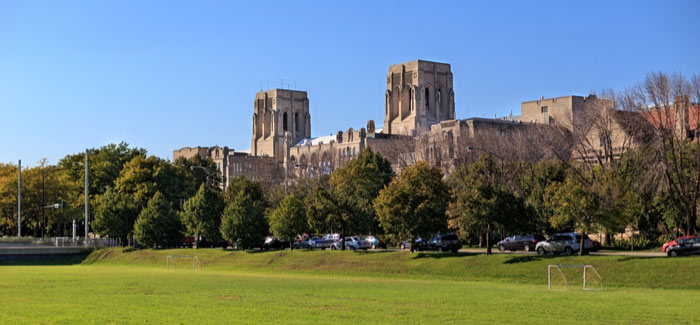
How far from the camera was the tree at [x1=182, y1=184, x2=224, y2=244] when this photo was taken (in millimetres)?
81875

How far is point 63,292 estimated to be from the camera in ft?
119

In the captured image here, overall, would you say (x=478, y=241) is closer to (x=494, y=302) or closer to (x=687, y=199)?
(x=687, y=199)

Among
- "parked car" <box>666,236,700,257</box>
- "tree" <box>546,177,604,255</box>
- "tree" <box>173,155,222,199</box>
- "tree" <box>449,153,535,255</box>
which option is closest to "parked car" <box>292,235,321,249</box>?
"tree" <box>449,153,535,255</box>

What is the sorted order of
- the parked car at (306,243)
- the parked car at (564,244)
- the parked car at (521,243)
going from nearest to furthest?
1. the parked car at (564,244)
2. the parked car at (521,243)
3. the parked car at (306,243)

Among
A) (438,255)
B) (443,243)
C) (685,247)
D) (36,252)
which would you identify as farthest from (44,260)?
(685,247)

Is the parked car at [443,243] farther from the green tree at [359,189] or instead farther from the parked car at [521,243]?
the green tree at [359,189]

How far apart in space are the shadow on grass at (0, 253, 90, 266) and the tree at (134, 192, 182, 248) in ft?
19.8

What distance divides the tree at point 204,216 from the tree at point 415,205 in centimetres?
2314

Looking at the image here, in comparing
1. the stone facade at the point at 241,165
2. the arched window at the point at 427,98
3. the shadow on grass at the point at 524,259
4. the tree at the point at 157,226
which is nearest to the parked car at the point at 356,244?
the tree at the point at 157,226

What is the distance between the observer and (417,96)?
6860 inches

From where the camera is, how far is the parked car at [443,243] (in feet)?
217

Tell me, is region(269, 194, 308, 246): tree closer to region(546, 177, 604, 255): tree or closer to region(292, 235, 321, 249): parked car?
region(292, 235, 321, 249): parked car

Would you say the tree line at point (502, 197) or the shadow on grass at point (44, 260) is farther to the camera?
the shadow on grass at point (44, 260)

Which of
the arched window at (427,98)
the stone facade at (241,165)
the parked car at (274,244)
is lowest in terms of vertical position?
the parked car at (274,244)
